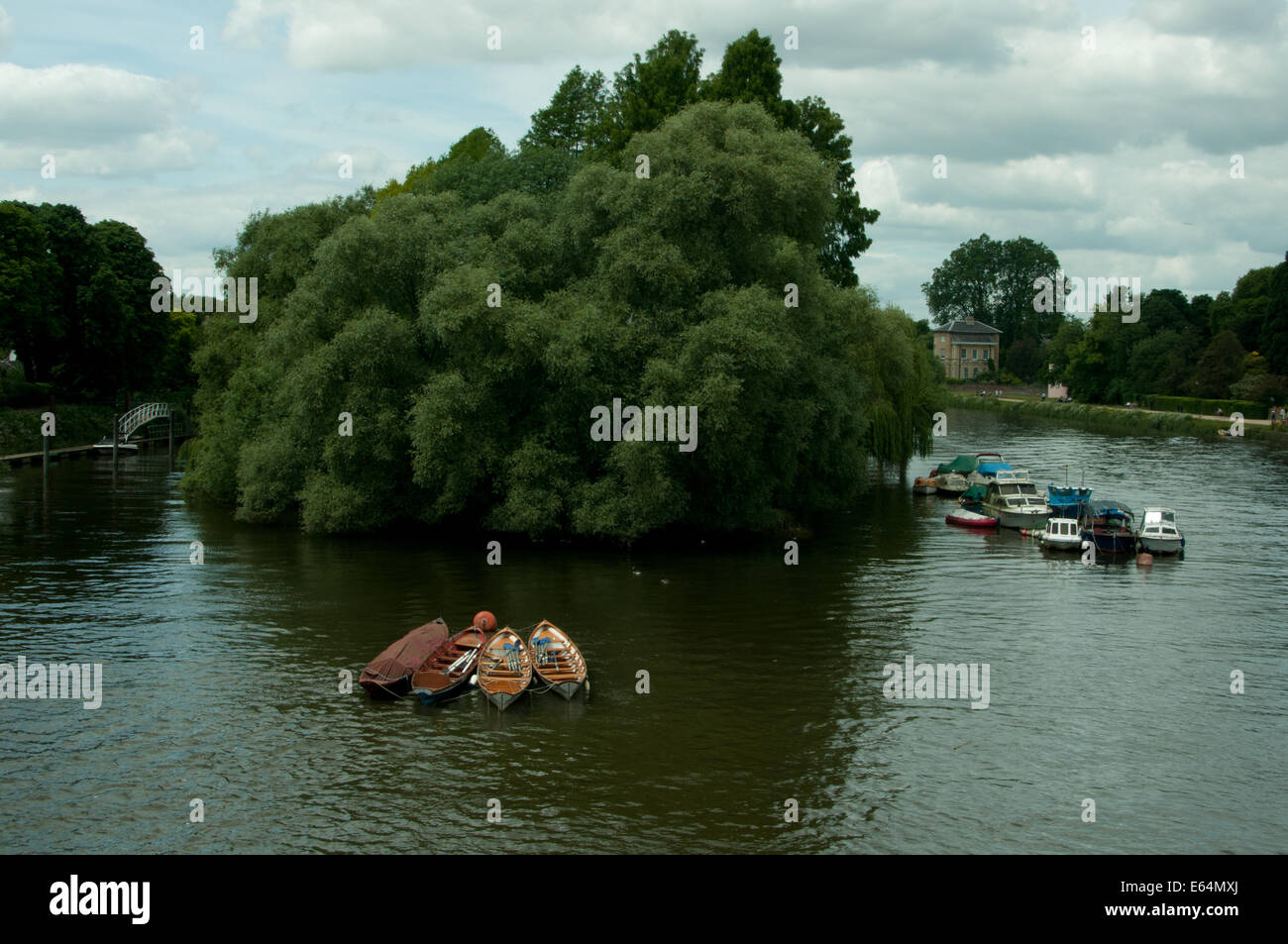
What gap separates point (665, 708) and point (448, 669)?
21.3ft

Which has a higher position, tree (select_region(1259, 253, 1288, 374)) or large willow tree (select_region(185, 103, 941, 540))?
tree (select_region(1259, 253, 1288, 374))

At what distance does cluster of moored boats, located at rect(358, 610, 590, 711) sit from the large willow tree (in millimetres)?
16478

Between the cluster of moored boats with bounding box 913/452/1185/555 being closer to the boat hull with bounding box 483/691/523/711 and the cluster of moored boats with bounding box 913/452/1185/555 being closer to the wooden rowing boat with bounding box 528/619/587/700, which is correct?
the wooden rowing boat with bounding box 528/619/587/700

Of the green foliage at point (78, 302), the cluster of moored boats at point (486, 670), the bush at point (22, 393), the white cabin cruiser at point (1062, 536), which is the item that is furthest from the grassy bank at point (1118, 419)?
the bush at point (22, 393)

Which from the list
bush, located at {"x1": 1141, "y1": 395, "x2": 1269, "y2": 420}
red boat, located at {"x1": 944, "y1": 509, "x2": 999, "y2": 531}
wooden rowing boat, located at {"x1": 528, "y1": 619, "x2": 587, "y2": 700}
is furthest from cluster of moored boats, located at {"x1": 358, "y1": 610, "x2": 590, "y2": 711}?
bush, located at {"x1": 1141, "y1": 395, "x2": 1269, "y2": 420}

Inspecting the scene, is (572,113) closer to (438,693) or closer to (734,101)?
(734,101)

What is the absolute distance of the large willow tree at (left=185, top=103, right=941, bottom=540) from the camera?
49.8m

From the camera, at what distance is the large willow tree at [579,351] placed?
4981cm

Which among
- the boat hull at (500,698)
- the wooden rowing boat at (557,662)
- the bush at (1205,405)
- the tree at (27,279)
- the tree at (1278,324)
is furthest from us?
the bush at (1205,405)

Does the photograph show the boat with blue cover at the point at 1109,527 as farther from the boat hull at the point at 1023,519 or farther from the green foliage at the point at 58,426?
the green foliage at the point at 58,426

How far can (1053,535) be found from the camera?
55.5 m

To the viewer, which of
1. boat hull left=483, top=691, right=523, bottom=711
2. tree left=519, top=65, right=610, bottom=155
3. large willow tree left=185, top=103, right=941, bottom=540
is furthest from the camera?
tree left=519, top=65, right=610, bottom=155

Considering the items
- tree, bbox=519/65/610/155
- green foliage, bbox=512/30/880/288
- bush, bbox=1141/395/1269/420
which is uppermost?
tree, bbox=519/65/610/155
